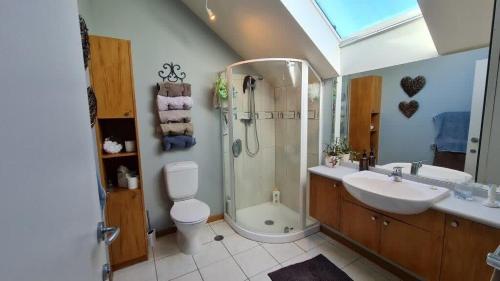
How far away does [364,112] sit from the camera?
2156 millimetres

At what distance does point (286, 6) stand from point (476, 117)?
5.27 ft

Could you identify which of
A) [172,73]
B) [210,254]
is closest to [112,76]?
[172,73]

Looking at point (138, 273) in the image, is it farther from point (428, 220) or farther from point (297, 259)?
point (428, 220)

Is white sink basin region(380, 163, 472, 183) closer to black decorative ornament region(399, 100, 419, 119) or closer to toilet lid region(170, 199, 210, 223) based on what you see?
black decorative ornament region(399, 100, 419, 119)

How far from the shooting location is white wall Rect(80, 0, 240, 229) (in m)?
2.15

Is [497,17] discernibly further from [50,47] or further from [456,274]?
[456,274]

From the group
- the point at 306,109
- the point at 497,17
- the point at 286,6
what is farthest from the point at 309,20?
the point at 497,17

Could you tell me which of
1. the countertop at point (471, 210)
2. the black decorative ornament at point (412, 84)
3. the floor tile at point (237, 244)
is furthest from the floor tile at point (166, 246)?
the black decorative ornament at point (412, 84)

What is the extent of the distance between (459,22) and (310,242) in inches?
86.5

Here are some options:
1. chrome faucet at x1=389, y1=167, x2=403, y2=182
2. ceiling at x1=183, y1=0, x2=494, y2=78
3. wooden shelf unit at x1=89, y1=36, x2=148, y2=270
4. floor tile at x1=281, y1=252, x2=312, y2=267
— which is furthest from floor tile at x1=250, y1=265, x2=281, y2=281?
ceiling at x1=183, y1=0, x2=494, y2=78

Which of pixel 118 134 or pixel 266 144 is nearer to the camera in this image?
pixel 118 134

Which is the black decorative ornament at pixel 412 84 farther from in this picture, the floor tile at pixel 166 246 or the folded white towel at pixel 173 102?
the floor tile at pixel 166 246

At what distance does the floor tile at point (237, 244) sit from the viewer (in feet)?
7.38

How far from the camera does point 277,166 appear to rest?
3.03m
